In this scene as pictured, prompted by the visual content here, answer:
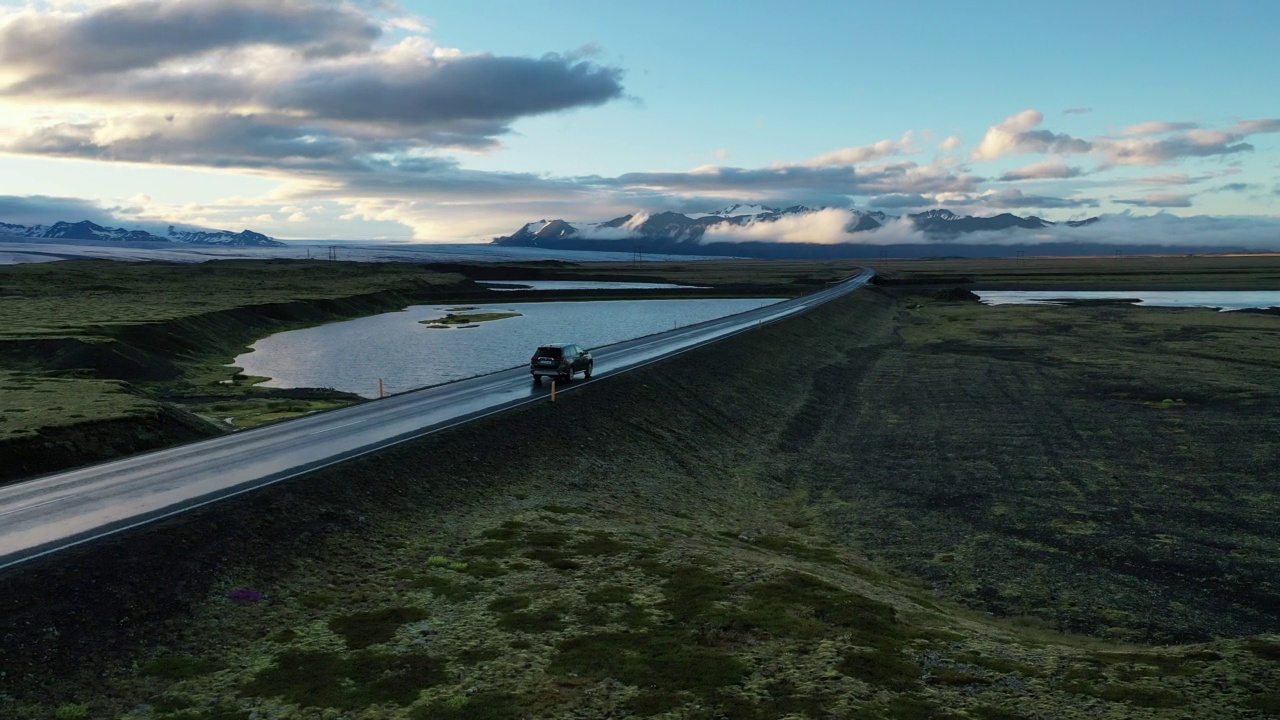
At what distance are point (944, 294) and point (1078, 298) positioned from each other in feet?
90.6

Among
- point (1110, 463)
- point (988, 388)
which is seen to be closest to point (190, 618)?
point (1110, 463)

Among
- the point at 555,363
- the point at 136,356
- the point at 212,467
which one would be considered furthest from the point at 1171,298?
the point at 212,467

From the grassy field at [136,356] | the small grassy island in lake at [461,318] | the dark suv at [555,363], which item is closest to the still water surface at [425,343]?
the small grassy island in lake at [461,318]

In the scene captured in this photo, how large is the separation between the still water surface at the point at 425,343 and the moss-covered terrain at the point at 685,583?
29321 mm

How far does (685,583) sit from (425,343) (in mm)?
80282

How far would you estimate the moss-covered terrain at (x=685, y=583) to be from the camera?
16844 millimetres

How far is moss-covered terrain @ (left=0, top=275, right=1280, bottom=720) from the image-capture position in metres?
16.8

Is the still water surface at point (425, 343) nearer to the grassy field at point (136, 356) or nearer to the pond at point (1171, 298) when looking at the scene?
the grassy field at point (136, 356)

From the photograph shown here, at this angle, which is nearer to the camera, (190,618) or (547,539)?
(190,618)

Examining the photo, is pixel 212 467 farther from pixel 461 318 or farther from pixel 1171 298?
pixel 1171 298

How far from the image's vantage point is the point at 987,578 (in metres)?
28.4

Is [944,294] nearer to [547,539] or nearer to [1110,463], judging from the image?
[1110,463]

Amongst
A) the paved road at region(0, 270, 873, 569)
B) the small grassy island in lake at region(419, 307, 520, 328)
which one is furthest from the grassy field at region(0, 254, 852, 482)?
the paved road at region(0, 270, 873, 569)

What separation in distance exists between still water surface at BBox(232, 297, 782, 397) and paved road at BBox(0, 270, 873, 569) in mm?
19298
